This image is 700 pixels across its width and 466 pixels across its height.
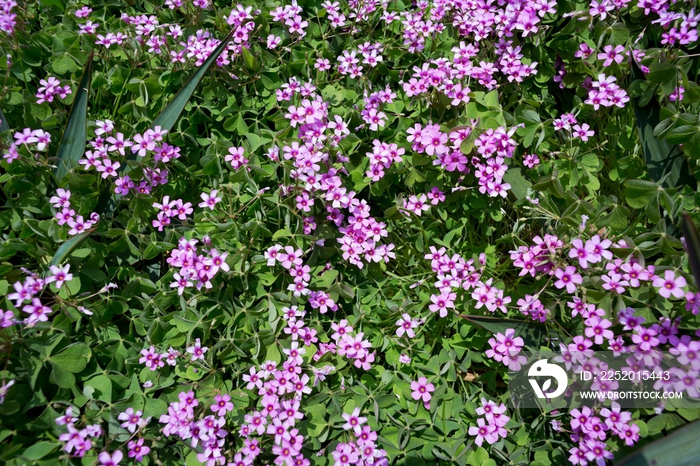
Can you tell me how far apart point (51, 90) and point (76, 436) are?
73.1 inches

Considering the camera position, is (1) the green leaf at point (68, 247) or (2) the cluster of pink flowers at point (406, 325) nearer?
(1) the green leaf at point (68, 247)

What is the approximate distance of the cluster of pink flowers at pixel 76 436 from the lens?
6.36 feet

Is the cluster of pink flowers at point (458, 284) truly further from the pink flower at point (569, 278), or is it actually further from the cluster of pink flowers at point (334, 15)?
the cluster of pink flowers at point (334, 15)

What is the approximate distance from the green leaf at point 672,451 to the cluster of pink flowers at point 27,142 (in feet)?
9.56

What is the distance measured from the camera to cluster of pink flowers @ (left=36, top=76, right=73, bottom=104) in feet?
8.89

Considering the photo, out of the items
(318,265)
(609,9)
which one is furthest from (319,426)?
(609,9)

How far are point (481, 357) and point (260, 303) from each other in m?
1.11

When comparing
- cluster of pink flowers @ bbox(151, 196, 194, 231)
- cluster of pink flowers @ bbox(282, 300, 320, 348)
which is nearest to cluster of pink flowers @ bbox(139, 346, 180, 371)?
cluster of pink flowers @ bbox(282, 300, 320, 348)

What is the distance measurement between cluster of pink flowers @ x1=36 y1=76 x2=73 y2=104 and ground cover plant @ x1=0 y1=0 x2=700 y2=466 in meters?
0.03

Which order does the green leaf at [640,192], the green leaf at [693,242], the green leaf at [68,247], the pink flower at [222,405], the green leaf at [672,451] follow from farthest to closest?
the green leaf at [640,192] → the green leaf at [68,247] → the pink flower at [222,405] → the green leaf at [672,451] → the green leaf at [693,242]

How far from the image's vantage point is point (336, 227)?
2691 mm

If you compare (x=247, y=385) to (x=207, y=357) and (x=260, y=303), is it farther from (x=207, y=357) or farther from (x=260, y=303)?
(x=260, y=303)

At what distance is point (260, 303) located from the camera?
2.42m

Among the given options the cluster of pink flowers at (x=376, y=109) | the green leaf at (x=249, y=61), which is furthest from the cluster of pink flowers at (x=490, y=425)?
the green leaf at (x=249, y=61)
